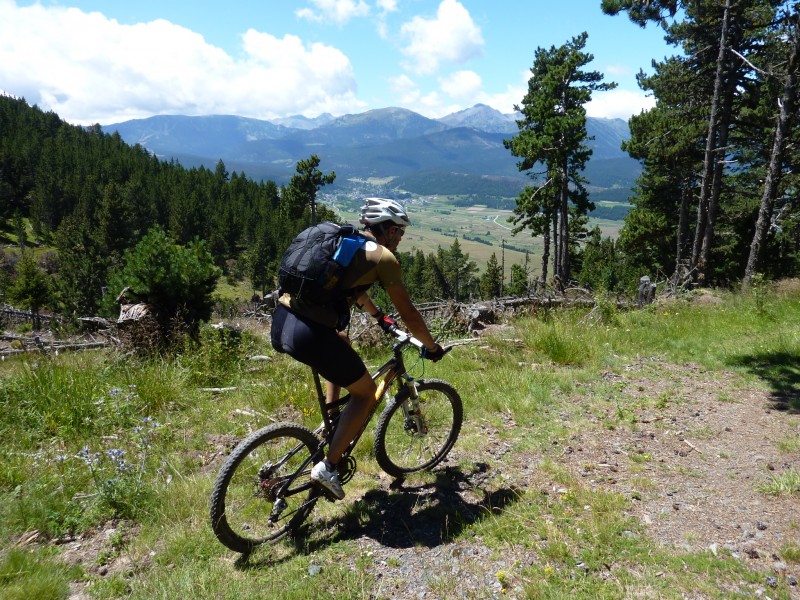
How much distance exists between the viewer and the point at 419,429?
478 cm

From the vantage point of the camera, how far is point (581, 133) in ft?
89.6

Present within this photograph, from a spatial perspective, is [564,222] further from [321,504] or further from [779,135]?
[321,504]

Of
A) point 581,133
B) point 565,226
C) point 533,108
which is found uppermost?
point 533,108

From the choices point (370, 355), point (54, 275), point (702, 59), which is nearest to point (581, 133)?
point (702, 59)

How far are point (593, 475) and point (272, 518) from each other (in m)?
3.22

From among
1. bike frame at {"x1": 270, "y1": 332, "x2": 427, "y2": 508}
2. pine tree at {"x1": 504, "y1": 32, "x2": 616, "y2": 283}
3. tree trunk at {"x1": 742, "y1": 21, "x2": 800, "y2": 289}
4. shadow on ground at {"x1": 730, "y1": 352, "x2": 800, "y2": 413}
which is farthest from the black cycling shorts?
pine tree at {"x1": 504, "y1": 32, "x2": 616, "y2": 283}

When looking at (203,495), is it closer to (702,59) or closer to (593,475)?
(593,475)

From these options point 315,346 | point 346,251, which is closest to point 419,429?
point 315,346

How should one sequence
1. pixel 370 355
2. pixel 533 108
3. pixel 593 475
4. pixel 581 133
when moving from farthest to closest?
pixel 533 108 → pixel 581 133 → pixel 370 355 → pixel 593 475

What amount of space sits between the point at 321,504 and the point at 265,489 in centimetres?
85

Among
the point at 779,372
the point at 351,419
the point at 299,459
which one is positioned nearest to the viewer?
the point at 351,419

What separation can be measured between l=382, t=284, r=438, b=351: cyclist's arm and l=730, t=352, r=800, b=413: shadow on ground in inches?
219

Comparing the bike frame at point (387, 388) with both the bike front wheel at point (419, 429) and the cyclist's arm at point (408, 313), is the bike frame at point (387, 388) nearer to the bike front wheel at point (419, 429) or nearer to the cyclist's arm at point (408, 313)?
the bike front wheel at point (419, 429)

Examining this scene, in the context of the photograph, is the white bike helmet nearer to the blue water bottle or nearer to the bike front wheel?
the blue water bottle
